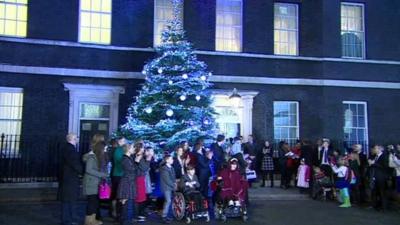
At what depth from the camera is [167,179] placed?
11.8 metres

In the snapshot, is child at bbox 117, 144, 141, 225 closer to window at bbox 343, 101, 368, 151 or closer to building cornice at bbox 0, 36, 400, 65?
building cornice at bbox 0, 36, 400, 65

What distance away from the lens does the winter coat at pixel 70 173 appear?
1045 centimetres

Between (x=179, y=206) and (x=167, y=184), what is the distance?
651 millimetres

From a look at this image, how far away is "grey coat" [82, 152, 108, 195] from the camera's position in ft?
34.1

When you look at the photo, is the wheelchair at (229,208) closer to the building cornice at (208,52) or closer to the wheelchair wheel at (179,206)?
the wheelchair wheel at (179,206)

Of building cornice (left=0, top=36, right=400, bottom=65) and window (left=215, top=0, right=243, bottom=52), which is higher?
window (left=215, top=0, right=243, bottom=52)

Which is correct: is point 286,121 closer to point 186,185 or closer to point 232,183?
point 232,183

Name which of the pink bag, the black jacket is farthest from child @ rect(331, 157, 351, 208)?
the pink bag

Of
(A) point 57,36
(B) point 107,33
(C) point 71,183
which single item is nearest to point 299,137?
(B) point 107,33

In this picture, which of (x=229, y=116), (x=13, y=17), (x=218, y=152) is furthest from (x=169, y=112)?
(x=13, y=17)

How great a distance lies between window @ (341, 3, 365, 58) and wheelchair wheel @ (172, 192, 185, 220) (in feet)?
46.5

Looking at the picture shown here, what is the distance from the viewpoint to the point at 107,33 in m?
20.6

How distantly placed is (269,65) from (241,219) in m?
10.8

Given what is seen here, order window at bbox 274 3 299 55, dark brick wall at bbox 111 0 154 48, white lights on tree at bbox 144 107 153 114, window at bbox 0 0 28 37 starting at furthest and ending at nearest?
window at bbox 274 3 299 55, dark brick wall at bbox 111 0 154 48, window at bbox 0 0 28 37, white lights on tree at bbox 144 107 153 114
